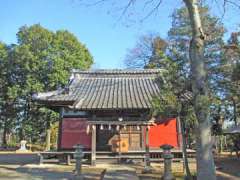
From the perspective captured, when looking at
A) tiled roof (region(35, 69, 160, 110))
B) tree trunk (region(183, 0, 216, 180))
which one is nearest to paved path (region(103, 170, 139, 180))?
tiled roof (region(35, 69, 160, 110))

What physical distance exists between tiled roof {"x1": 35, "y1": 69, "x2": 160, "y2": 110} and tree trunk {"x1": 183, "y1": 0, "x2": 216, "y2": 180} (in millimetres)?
7489

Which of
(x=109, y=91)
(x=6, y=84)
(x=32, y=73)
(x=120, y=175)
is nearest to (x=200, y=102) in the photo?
(x=120, y=175)

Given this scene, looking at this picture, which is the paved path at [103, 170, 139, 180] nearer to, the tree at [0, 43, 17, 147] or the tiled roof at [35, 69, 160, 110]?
the tiled roof at [35, 69, 160, 110]

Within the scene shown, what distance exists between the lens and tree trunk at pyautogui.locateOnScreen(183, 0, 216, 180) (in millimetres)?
8805

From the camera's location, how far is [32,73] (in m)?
39.7

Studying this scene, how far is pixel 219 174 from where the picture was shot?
16.1m

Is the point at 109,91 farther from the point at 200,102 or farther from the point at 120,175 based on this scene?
the point at 200,102

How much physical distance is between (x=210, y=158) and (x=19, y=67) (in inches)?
1350

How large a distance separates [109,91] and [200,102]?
1304 centimetres

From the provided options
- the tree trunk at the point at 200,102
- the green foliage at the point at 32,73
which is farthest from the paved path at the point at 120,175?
the green foliage at the point at 32,73

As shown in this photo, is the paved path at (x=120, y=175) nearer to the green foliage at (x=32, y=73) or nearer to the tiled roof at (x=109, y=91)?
the tiled roof at (x=109, y=91)

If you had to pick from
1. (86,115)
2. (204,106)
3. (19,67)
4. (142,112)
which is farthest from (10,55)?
(204,106)

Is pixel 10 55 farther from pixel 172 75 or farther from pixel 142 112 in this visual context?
pixel 172 75

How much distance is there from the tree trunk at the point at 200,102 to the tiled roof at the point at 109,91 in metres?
7.49
